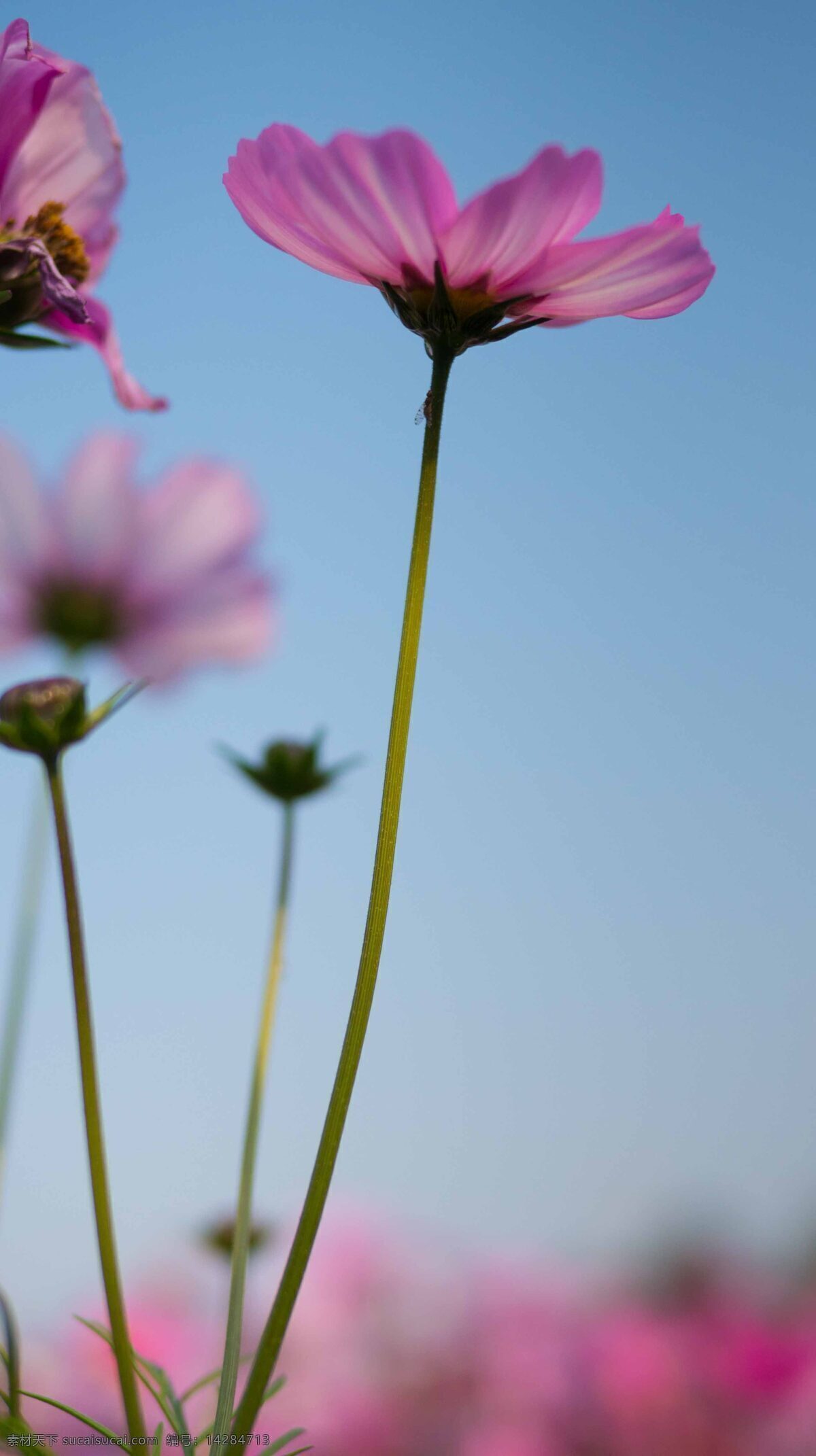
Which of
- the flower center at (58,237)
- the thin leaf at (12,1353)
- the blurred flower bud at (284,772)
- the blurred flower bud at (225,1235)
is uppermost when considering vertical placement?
the flower center at (58,237)

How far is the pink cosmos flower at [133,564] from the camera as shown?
2.57 ft

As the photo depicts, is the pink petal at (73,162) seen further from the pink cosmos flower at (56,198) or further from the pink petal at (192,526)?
the pink petal at (192,526)

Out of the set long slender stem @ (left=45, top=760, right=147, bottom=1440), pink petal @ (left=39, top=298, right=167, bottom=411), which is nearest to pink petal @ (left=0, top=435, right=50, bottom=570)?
pink petal @ (left=39, top=298, right=167, bottom=411)

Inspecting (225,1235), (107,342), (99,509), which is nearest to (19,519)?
(99,509)

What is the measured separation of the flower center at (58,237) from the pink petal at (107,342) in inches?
1.0

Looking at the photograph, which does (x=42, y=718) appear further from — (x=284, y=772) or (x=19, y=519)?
(x=19, y=519)

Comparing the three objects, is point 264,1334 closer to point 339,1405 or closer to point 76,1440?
point 76,1440

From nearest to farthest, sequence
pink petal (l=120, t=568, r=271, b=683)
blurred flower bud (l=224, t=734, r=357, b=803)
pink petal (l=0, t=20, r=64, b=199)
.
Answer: pink petal (l=0, t=20, r=64, b=199)
blurred flower bud (l=224, t=734, r=357, b=803)
pink petal (l=120, t=568, r=271, b=683)

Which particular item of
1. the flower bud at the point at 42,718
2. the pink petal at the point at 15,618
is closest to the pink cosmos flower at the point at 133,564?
the pink petal at the point at 15,618

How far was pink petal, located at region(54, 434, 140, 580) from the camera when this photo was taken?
0.80 metres

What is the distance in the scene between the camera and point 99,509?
818 mm

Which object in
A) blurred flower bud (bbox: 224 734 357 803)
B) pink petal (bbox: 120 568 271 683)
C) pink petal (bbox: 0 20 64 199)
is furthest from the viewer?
pink petal (bbox: 120 568 271 683)

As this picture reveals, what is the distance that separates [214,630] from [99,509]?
12cm

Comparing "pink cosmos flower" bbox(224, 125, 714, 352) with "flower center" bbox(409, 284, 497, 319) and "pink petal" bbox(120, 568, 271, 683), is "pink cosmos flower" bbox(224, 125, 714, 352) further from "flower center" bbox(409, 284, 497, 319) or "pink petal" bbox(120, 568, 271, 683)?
"pink petal" bbox(120, 568, 271, 683)
